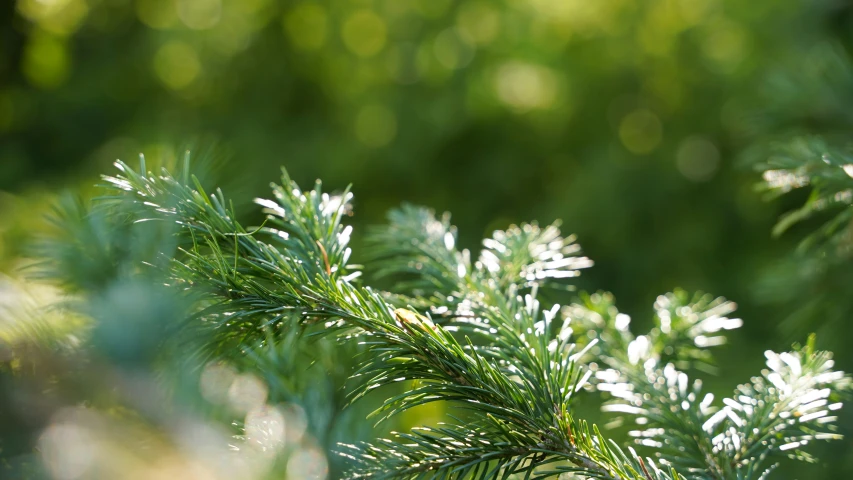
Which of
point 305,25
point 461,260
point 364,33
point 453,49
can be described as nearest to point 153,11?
point 305,25

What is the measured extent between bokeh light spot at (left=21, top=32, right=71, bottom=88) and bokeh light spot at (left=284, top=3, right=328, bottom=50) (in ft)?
3.08

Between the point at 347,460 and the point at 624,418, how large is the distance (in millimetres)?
250

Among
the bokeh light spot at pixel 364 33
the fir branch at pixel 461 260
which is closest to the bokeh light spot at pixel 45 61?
the bokeh light spot at pixel 364 33

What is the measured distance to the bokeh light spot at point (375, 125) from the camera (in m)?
2.32

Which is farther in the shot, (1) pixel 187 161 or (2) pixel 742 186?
(2) pixel 742 186

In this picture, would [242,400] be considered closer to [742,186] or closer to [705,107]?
[742,186]

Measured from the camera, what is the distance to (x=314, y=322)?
0.32 meters

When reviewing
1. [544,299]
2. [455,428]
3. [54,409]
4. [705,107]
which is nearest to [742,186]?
[705,107]

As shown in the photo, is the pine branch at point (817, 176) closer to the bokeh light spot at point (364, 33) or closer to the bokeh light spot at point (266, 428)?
the bokeh light spot at point (266, 428)

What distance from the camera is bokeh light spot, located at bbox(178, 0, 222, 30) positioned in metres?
2.47

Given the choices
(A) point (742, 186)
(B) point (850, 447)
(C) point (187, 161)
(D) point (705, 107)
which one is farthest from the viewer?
(D) point (705, 107)

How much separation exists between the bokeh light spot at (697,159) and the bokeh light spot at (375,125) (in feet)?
3.39

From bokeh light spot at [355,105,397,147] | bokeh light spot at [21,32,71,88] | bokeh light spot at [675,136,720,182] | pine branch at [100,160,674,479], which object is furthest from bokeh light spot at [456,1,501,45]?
pine branch at [100,160,674,479]

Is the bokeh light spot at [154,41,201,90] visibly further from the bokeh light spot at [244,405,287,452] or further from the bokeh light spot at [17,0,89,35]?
the bokeh light spot at [244,405,287,452]
